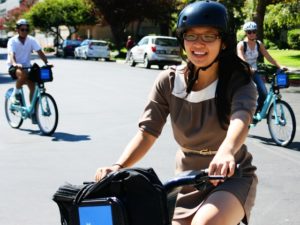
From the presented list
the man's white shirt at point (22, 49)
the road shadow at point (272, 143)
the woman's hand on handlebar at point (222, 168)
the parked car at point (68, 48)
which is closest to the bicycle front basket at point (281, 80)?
the road shadow at point (272, 143)

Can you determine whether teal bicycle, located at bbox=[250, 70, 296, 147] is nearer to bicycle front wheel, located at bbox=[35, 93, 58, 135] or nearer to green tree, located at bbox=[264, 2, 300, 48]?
bicycle front wheel, located at bbox=[35, 93, 58, 135]

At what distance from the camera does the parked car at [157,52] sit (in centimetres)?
2783

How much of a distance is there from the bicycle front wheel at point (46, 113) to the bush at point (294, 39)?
3612 cm

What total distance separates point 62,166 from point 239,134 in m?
4.99

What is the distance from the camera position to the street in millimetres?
5473

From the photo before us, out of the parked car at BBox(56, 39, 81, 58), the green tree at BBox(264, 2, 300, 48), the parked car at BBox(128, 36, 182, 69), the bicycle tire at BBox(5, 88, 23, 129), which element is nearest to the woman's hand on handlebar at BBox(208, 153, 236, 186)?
the bicycle tire at BBox(5, 88, 23, 129)

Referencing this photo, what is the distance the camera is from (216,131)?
2723mm

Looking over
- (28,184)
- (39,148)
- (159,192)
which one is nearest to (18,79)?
(39,148)

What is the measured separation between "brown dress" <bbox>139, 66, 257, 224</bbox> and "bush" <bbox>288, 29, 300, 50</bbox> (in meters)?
42.2

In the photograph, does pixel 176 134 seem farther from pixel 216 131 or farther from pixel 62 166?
pixel 62 166

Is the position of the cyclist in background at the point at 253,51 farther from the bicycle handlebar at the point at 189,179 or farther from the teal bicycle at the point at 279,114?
the bicycle handlebar at the point at 189,179

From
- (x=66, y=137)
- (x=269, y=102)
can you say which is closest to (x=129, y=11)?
(x=66, y=137)

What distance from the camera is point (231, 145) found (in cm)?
246

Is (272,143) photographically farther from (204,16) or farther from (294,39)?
(294,39)
